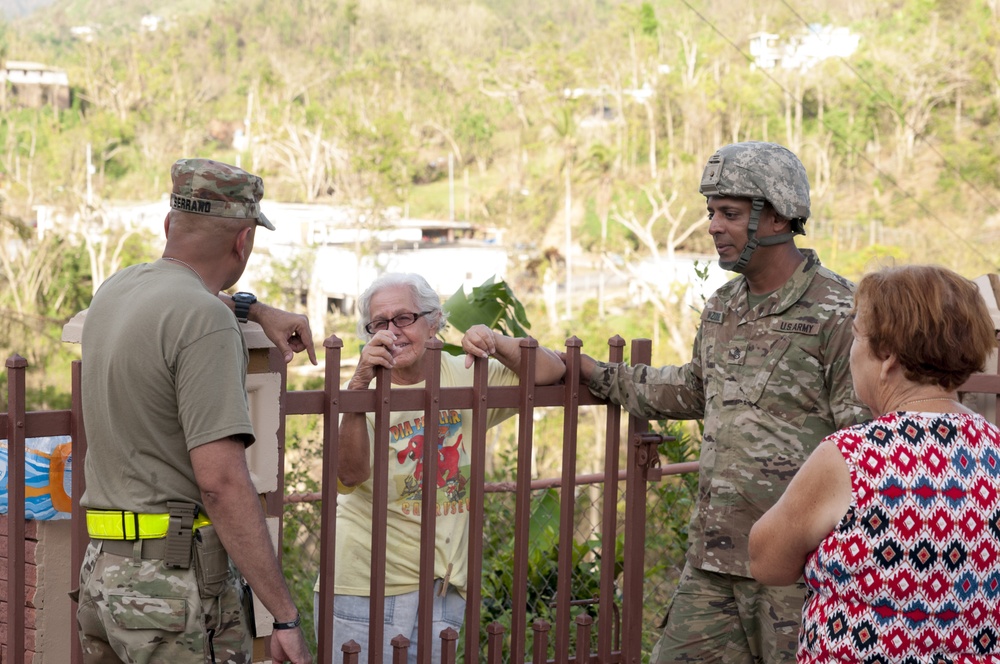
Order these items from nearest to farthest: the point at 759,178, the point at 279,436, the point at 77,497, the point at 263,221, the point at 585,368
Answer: the point at 263,221
the point at 77,497
the point at 279,436
the point at 759,178
the point at 585,368

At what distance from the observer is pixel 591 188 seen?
135ft

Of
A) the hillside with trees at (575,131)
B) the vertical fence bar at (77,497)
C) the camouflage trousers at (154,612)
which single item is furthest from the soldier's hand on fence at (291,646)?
the hillside with trees at (575,131)

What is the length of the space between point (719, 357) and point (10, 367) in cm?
175

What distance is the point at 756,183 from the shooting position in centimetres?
280

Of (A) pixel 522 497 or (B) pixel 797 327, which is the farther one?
(A) pixel 522 497

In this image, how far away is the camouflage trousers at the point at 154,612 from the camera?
210cm

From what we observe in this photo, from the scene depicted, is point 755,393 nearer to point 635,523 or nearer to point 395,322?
point 635,523

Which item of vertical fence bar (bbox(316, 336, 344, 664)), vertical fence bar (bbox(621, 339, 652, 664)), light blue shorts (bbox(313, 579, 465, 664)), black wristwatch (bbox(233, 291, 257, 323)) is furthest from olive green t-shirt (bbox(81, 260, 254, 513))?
vertical fence bar (bbox(621, 339, 652, 664))

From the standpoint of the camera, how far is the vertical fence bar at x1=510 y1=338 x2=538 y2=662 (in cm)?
295

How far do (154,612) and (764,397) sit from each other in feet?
5.10

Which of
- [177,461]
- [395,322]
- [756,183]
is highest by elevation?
[756,183]

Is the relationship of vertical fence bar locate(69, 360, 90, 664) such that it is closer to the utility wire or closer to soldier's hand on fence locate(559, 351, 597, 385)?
soldier's hand on fence locate(559, 351, 597, 385)

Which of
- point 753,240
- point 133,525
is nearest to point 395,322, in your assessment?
point 753,240

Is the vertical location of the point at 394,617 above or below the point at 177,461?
below
